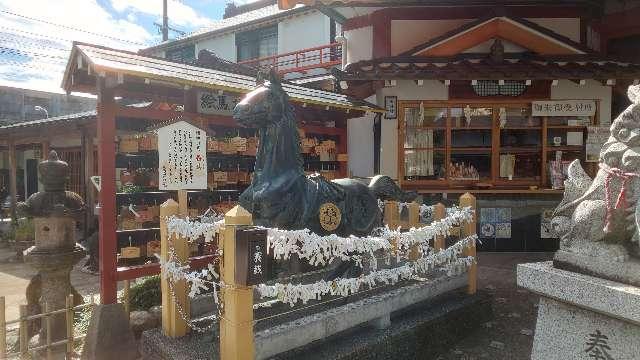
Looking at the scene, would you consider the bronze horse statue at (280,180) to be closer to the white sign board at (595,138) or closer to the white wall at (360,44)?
the white wall at (360,44)

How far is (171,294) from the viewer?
14.8 ft

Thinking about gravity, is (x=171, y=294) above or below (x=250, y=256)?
below

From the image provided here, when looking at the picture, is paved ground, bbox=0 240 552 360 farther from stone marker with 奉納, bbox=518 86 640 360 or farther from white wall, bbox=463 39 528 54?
white wall, bbox=463 39 528 54

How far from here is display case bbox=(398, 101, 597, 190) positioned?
9.94m

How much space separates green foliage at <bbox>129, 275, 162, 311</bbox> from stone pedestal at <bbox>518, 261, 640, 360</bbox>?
5.06 meters

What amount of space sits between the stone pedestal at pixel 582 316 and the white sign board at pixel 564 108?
23.1 feet

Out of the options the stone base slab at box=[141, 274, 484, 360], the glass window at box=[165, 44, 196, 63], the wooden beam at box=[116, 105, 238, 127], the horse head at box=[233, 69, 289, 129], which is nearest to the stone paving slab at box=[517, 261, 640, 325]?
the stone base slab at box=[141, 274, 484, 360]

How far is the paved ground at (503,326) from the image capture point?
5.22 meters

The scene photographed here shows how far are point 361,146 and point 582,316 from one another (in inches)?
330

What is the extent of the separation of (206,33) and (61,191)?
17.6 m

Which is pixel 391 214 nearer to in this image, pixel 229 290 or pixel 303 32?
pixel 229 290

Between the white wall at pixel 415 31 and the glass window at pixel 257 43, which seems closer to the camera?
the white wall at pixel 415 31

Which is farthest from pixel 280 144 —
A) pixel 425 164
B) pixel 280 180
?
pixel 425 164

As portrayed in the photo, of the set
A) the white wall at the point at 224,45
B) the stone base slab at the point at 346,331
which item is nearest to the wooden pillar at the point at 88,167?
the stone base slab at the point at 346,331
